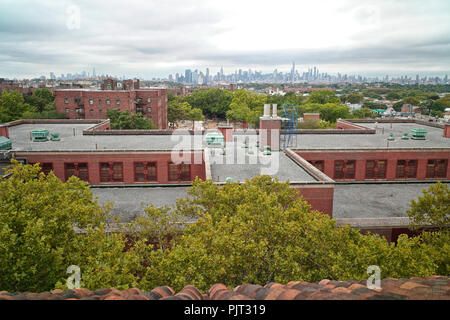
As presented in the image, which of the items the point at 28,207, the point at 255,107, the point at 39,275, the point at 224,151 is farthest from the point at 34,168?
the point at 255,107

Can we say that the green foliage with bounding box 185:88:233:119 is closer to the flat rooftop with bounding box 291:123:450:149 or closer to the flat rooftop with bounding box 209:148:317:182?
the flat rooftop with bounding box 291:123:450:149

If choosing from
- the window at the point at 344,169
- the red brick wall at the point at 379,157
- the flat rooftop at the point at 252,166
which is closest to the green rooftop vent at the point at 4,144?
the flat rooftop at the point at 252,166

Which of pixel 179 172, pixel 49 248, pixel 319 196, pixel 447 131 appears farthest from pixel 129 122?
pixel 49 248

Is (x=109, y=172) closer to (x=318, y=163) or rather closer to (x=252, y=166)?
(x=252, y=166)

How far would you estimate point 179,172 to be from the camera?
3888 cm

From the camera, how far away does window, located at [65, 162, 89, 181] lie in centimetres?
3803

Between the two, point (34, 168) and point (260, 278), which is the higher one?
point (34, 168)

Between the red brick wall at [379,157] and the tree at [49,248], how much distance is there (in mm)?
28114

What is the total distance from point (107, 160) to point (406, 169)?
1395 inches

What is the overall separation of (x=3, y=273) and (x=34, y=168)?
9221 mm

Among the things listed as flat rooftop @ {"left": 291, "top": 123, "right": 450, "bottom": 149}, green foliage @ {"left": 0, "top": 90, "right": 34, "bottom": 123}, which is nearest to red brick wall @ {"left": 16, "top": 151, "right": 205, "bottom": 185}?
flat rooftop @ {"left": 291, "top": 123, "right": 450, "bottom": 149}

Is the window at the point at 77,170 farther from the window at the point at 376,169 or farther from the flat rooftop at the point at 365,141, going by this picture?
the window at the point at 376,169

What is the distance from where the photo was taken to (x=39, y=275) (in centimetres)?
1398

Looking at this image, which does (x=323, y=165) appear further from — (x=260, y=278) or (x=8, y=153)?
(x=8, y=153)
